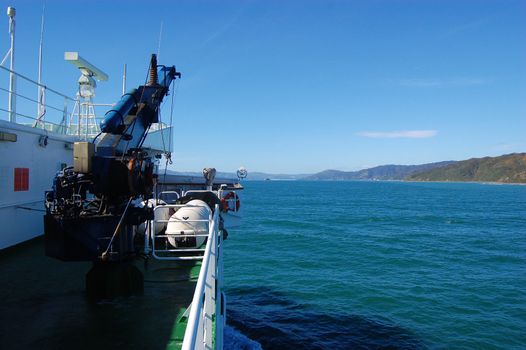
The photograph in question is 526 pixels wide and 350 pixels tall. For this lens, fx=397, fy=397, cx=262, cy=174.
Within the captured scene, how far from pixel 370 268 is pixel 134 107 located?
774 inches

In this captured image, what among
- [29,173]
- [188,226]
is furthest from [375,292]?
[29,173]

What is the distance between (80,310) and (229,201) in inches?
383

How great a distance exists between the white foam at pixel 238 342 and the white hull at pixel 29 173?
6.60 m

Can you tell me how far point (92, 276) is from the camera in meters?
6.44

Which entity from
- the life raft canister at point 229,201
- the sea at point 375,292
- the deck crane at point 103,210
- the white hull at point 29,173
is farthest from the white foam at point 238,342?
the deck crane at point 103,210

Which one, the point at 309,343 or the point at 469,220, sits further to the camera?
the point at 469,220

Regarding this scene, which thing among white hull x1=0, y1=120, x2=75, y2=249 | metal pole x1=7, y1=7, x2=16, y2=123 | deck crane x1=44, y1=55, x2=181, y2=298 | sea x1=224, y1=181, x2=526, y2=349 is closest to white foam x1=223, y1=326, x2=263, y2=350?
sea x1=224, y1=181, x2=526, y2=349

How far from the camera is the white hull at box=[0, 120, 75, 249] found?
9.32 metres

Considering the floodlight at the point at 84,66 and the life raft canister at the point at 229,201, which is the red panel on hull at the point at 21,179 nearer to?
the floodlight at the point at 84,66

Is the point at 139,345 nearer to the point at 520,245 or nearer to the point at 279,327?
the point at 279,327

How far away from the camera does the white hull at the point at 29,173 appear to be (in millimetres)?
9320

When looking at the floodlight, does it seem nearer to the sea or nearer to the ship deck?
the ship deck

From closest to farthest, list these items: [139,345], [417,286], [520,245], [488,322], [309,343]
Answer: [139,345] → [309,343] → [488,322] → [417,286] → [520,245]

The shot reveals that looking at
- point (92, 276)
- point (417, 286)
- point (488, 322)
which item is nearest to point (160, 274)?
point (92, 276)
